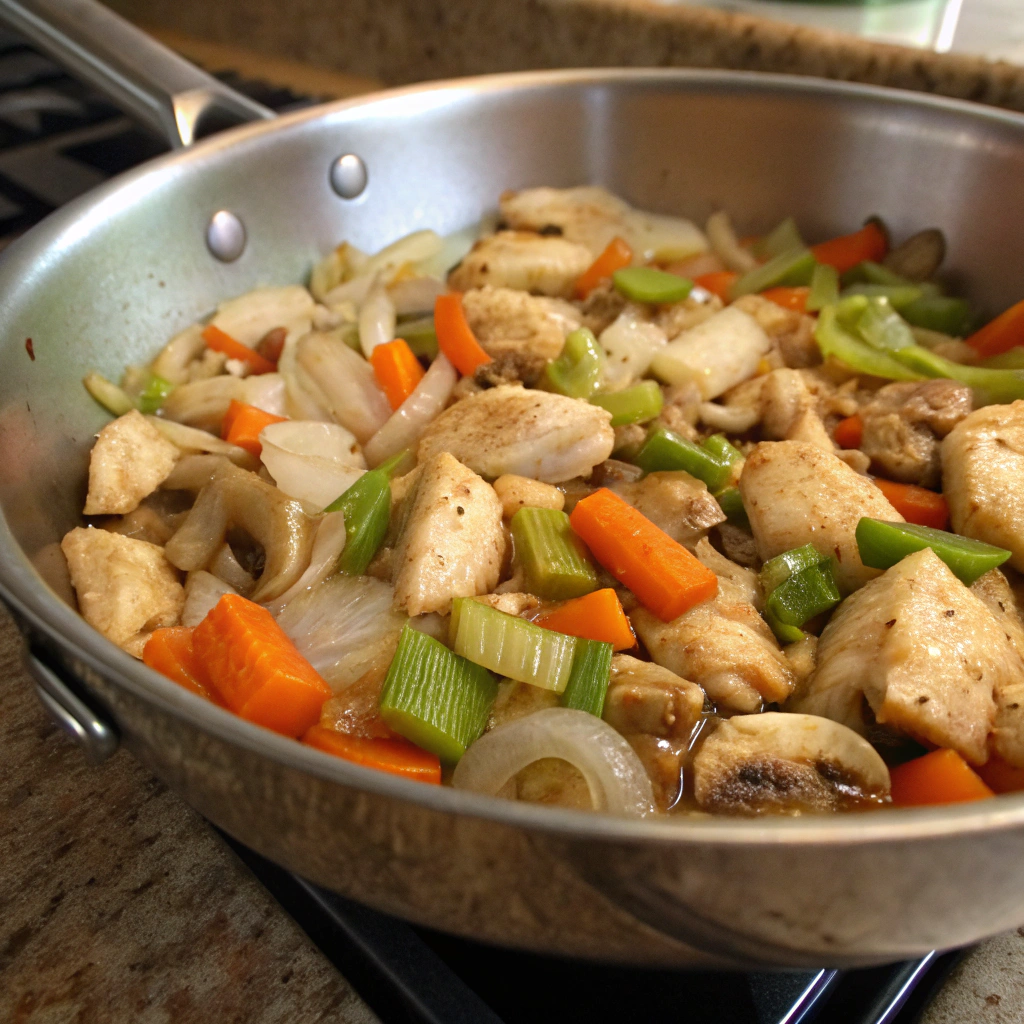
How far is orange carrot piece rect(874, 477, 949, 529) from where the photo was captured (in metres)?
1.41

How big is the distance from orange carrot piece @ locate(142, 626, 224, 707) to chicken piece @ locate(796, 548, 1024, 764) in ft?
2.46

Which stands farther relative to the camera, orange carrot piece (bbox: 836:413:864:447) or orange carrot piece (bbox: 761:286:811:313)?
orange carrot piece (bbox: 761:286:811:313)

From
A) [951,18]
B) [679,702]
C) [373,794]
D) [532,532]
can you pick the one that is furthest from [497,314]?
[951,18]

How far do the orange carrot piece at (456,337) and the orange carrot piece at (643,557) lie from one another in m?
0.50

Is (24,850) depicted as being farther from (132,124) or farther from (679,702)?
(132,124)

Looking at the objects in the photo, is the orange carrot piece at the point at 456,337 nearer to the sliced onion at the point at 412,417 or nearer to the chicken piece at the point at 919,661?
the sliced onion at the point at 412,417

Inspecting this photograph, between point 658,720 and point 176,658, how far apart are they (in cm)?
61

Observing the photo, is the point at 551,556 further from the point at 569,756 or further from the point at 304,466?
the point at 304,466

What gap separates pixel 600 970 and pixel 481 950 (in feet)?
0.43

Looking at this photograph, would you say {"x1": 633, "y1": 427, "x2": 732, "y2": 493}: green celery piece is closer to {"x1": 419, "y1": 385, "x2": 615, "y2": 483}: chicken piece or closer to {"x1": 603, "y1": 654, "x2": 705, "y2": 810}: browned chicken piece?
{"x1": 419, "y1": 385, "x2": 615, "y2": 483}: chicken piece

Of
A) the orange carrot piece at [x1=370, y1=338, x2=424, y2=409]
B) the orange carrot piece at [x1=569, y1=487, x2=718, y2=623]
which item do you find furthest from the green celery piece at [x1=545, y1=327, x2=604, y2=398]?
the orange carrot piece at [x1=569, y1=487, x2=718, y2=623]

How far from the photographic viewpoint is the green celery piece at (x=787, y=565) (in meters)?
1.24

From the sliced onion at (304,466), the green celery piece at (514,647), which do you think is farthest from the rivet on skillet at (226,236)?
the green celery piece at (514,647)

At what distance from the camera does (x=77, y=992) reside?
972 mm
